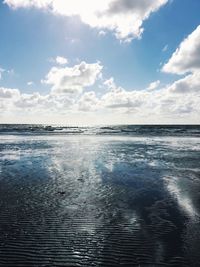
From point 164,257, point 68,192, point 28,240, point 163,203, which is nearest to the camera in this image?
point 164,257

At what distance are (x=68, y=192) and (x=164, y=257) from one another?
7.49m

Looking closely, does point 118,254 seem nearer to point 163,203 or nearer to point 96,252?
point 96,252

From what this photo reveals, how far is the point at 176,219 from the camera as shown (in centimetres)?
1032

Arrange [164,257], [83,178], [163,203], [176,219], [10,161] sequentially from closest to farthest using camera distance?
[164,257]
[176,219]
[163,203]
[83,178]
[10,161]

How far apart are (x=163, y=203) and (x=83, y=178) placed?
21.2 feet

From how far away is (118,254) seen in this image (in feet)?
24.9

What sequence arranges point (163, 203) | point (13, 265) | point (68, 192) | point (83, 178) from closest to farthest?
point (13, 265) < point (163, 203) < point (68, 192) < point (83, 178)

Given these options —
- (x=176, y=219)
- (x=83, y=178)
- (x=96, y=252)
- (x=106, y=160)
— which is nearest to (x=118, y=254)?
(x=96, y=252)

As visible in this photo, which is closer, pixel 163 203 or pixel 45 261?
pixel 45 261

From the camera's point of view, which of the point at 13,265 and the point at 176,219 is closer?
the point at 13,265

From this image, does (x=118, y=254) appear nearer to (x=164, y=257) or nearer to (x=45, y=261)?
(x=164, y=257)

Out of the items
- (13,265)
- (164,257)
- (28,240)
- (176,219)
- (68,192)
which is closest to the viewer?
(13,265)

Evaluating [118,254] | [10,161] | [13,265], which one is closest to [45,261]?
[13,265]

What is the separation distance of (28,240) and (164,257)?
3.57 meters
